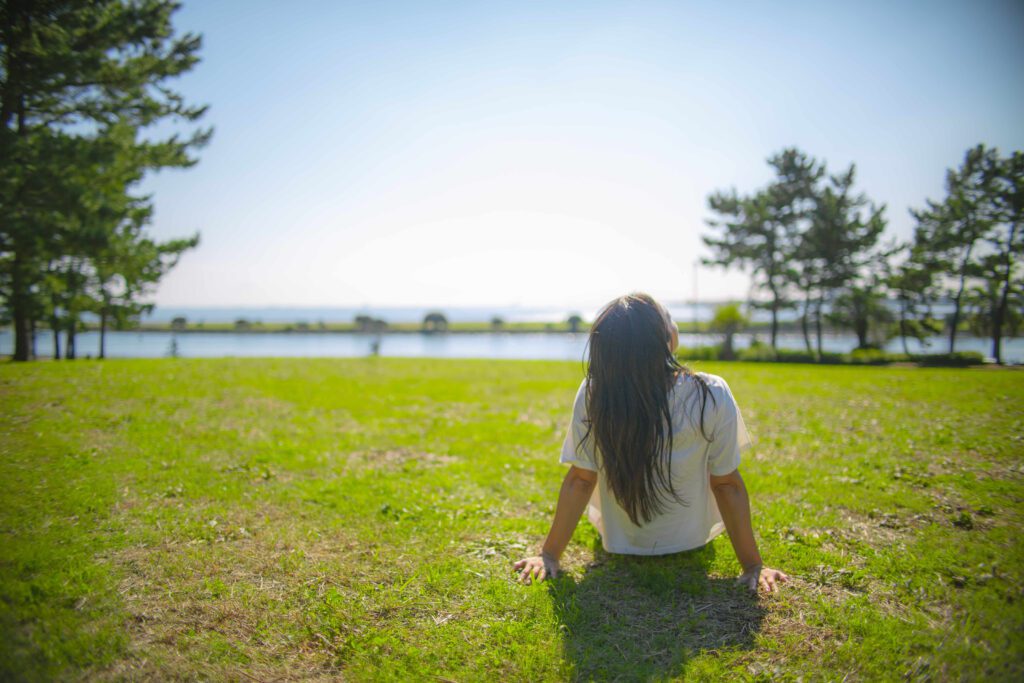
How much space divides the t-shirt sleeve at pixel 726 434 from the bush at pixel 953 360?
90.2 ft

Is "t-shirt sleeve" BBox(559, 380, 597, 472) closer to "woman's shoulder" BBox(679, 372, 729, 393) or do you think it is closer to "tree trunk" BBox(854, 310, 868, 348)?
"woman's shoulder" BBox(679, 372, 729, 393)

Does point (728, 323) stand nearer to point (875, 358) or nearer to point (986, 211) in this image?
point (875, 358)

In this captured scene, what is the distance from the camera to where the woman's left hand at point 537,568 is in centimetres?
340

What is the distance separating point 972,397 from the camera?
909 centimetres

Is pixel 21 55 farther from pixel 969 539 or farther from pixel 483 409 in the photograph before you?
pixel 969 539

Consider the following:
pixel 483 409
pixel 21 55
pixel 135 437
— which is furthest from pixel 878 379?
pixel 21 55

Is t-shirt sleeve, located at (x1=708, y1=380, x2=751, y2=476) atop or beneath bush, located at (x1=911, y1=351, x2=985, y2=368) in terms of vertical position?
atop

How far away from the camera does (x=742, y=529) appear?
10.4ft

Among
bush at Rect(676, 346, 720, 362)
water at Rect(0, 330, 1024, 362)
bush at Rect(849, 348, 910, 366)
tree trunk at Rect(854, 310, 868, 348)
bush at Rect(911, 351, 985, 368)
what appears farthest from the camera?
water at Rect(0, 330, 1024, 362)

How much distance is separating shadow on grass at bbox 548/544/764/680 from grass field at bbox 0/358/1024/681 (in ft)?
0.05

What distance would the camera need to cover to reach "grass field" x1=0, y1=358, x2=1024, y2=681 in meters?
2.55

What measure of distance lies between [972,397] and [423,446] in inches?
416

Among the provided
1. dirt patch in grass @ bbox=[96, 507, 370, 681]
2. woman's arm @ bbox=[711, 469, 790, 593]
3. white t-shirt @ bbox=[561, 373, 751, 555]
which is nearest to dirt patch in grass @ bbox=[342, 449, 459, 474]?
dirt patch in grass @ bbox=[96, 507, 370, 681]

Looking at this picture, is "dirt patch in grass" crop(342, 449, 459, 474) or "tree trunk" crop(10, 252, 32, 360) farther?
"tree trunk" crop(10, 252, 32, 360)
